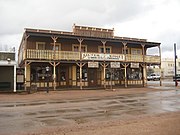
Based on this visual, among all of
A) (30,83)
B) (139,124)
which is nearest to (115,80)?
(30,83)

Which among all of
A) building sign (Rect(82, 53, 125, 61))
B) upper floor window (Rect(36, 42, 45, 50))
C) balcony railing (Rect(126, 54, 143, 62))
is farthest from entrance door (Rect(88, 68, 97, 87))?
upper floor window (Rect(36, 42, 45, 50))

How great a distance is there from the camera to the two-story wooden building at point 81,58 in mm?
25078

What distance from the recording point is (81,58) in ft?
86.6

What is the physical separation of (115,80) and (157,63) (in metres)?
6.22

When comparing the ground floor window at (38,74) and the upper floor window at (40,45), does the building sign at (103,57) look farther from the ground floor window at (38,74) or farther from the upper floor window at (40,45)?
the ground floor window at (38,74)

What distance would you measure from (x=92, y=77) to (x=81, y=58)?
13.8ft

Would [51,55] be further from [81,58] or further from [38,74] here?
[81,58]

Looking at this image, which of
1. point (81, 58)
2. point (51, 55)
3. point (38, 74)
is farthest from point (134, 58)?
point (38, 74)

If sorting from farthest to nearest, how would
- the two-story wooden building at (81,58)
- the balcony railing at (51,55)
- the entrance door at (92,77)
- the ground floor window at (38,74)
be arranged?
the entrance door at (92,77), the ground floor window at (38,74), the two-story wooden building at (81,58), the balcony railing at (51,55)

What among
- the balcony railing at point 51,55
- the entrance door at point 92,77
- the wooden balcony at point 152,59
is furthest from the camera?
the wooden balcony at point 152,59

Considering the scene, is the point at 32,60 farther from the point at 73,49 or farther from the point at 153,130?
the point at 153,130

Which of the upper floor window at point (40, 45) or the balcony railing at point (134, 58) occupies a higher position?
the upper floor window at point (40, 45)

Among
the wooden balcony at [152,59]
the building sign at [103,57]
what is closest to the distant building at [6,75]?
the building sign at [103,57]

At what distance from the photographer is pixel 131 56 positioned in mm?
29531
